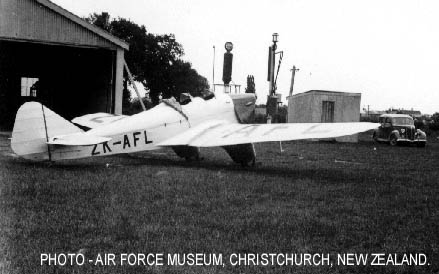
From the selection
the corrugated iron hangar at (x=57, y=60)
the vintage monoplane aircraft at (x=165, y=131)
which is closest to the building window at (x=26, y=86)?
the corrugated iron hangar at (x=57, y=60)

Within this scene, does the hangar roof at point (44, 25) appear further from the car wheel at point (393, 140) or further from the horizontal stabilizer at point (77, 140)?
the car wheel at point (393, 140)

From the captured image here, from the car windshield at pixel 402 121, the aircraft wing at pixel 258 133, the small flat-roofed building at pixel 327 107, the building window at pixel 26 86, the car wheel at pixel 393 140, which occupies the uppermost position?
the building window at pixel 26 86

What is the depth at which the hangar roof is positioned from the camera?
16188mm

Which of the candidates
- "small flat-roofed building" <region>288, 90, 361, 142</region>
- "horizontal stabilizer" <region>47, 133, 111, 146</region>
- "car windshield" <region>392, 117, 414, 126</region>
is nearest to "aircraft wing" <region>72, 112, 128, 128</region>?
"horizontal stabilizer" <region>47, 133, 111, 146</region>

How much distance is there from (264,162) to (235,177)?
3.39 metres

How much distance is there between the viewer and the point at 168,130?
1021 cm

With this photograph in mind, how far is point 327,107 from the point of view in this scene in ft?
80.3

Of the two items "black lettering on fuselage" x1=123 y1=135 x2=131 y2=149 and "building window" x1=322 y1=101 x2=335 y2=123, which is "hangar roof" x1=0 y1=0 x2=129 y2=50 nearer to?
"black lettering on fuselage" x1=123 y1=135 x2=131 y2=149

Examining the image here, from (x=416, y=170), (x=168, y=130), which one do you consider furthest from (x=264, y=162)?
(x=416, y=170)

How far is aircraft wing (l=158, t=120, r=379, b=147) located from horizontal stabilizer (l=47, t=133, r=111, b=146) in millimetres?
1778

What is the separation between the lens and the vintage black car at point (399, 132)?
22031 millimetres

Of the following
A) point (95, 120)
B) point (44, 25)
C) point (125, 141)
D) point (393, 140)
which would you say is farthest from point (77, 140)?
point (393, 140)

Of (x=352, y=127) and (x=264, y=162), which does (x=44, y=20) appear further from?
(x=352, y=127)

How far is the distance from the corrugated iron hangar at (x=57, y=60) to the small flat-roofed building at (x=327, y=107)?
35.0 ft
